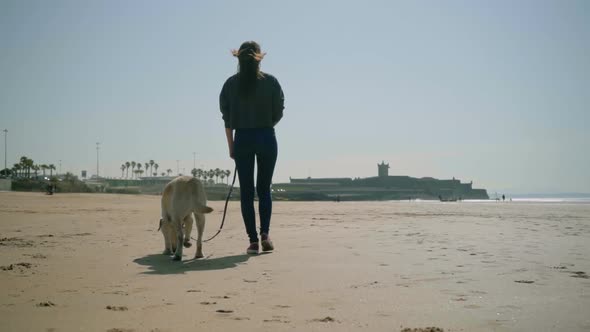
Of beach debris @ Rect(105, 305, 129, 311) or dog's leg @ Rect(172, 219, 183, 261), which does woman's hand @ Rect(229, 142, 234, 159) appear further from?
beach debris @ Rect(105, 305, 129, 311)

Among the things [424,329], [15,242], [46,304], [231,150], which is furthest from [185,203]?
[424,329]

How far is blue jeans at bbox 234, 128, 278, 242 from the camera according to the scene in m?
5.52

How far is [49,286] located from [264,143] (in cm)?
277

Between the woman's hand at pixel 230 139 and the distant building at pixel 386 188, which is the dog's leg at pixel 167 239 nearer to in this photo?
the woman's hand at pixel 230 139

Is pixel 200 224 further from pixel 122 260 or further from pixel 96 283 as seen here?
pixel 96 283

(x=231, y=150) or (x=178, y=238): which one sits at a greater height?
(x=231, y=150)

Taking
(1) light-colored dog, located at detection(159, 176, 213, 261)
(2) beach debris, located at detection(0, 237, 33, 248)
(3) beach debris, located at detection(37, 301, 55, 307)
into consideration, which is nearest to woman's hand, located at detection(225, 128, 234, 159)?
(1) light-colored dog, located at detection(159, 176, 213, 261)

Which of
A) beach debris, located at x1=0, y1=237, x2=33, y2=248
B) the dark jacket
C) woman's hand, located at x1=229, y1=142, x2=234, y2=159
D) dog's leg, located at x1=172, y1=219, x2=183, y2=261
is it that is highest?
the dark jacket

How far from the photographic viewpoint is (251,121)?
5465mm

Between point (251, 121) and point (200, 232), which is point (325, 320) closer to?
point (200, 232)

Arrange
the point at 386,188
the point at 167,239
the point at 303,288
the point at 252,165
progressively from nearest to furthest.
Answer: the point at 303,288
the point at 167,239
the point at 252,165
the point at 386,188

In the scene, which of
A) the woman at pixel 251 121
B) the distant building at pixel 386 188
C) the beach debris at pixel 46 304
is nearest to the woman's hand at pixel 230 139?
the woman at pixel 251 121

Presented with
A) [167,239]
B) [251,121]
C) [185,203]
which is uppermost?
[251,121]

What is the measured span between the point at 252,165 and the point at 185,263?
4.73ft
